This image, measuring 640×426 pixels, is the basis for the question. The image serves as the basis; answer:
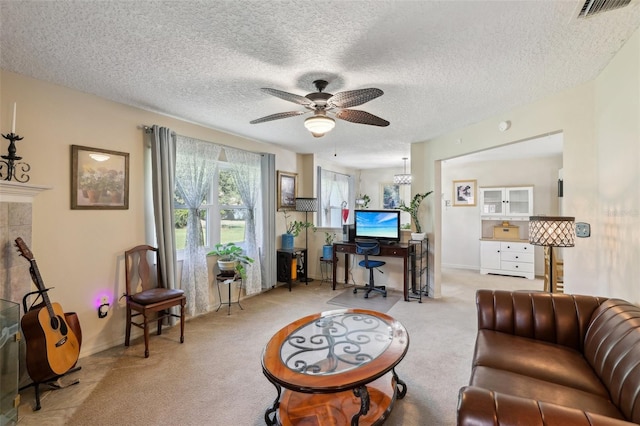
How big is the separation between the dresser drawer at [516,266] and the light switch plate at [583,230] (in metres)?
3.73

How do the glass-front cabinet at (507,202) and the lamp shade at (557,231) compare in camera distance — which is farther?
the glass-front cabinet at (507,202)

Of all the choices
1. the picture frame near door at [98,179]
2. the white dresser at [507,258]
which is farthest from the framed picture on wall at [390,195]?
the picture frame near door at [98,179]

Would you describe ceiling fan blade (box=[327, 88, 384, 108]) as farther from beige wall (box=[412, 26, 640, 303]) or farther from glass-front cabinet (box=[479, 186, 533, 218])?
glass-front cabinet (box=[479, 186, 533, 218])

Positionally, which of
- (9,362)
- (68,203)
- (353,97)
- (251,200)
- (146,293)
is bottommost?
(9,362)

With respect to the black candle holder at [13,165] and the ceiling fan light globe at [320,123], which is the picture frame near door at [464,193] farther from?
the black candle holder at [13,165]

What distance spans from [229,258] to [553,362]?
11.7 ft

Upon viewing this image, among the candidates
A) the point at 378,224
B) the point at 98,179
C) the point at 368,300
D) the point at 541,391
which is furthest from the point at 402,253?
the point at 98,179

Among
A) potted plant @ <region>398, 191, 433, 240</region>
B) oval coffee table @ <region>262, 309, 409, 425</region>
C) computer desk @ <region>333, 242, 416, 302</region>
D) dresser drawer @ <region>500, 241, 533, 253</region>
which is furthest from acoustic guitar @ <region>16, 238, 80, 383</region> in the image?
dresser drawer @ <region>500, 241, 533, 253</region>

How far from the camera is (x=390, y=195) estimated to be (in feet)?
25.9

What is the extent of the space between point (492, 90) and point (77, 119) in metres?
3.86

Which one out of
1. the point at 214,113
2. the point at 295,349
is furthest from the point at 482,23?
the point at 214,113

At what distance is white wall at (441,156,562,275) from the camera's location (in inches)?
230

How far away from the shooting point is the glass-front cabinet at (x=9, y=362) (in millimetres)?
1838

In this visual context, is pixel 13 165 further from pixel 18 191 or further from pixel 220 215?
pixel 220 215
